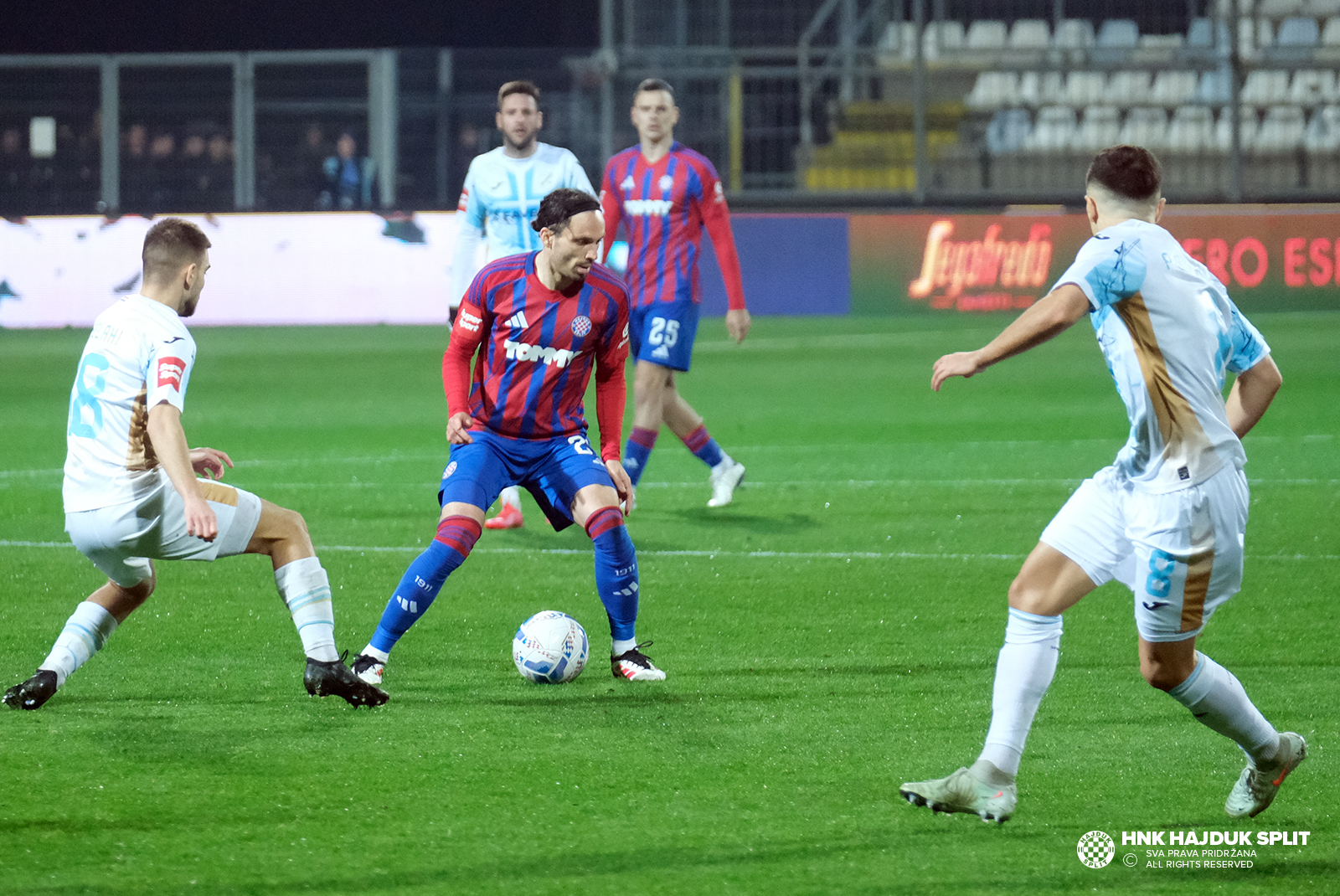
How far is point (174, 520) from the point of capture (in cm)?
474

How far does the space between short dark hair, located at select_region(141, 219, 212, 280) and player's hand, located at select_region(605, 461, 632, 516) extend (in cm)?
145

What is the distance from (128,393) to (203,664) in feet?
4.32

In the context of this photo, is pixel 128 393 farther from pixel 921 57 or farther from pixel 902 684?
pixel 921 57

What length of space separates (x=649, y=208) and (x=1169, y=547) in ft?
17.4

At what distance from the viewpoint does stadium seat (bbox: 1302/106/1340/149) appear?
2183 centimetres

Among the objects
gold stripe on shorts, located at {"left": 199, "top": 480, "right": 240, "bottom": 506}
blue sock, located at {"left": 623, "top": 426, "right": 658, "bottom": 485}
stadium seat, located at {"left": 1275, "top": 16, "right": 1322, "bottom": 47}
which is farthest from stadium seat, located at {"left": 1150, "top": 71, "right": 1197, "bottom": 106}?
gold stripe on shorts, located at {"left": 199, "top": 480, "right": 240, "bottom": 506}

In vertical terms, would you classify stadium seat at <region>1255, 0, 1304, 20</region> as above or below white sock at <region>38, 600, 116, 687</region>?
above

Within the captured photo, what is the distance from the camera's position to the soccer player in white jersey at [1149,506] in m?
3.82

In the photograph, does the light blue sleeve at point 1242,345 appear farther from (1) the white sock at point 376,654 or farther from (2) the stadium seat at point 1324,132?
(2) the stadium seat at point 1324,132

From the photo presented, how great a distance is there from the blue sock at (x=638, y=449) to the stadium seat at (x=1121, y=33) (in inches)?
686

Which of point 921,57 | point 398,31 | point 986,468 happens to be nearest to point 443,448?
point 986,468

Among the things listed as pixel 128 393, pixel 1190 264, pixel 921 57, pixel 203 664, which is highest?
pixel 921 57

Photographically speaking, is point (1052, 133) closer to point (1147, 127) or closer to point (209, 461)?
point (1147, 127)

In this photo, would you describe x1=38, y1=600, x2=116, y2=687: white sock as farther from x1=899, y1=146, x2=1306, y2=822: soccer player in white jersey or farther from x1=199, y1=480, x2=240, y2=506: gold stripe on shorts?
x1=899, y1=146, x2=1306, y2=822: soccer player in white jersey
